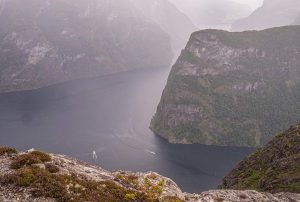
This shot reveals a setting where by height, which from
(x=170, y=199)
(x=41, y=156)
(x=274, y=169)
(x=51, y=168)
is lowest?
(x=170, y=199)

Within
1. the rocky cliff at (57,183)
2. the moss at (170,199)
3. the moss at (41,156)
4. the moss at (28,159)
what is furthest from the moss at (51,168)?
the moss at (170,199)

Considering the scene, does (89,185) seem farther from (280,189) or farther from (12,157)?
(280,189)

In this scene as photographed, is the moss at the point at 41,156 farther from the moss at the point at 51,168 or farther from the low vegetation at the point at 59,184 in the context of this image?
the moss at the point at 51,168

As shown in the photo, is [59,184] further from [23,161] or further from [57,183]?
[23,161]

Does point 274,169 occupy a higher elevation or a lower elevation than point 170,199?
higher

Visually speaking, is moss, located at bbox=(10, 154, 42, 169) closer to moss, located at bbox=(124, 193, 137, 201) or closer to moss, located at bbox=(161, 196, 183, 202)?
moss, located at bbox=(124, 193, 137, 201)

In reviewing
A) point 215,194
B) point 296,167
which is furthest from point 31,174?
point 296,167

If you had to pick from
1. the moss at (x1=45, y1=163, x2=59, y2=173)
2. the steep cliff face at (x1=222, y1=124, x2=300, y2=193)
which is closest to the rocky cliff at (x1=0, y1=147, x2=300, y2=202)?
the moss at (x1=45, y1=163, x2=59, y2=173)

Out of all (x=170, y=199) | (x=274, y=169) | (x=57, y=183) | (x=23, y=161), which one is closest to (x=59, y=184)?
(x=57, y=183)
